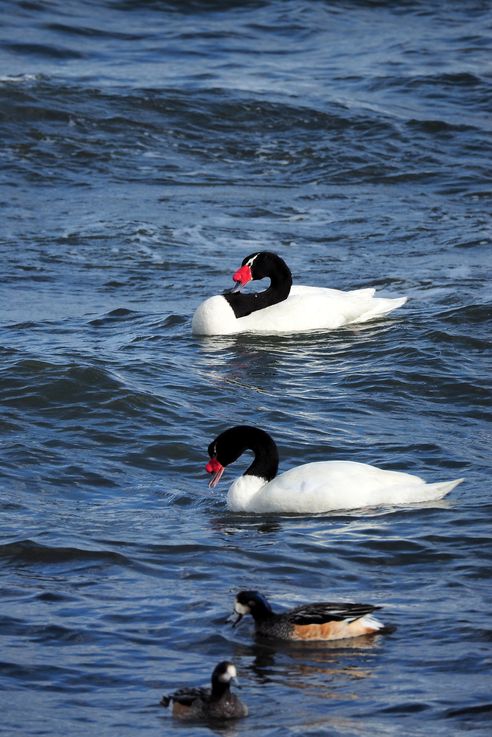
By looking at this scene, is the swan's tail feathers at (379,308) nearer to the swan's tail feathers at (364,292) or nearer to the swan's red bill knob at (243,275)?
the swan's tail feathers at (364,292)

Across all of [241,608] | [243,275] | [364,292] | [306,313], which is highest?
[241,608]

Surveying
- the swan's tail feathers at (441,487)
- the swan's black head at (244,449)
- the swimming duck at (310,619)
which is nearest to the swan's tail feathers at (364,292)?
the swan's black head at (244,449)

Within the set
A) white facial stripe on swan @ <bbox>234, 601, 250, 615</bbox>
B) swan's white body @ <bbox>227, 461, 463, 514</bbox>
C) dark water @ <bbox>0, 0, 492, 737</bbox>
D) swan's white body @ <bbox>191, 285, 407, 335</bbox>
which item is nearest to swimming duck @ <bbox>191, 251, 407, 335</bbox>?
swan's white body @ <bbox>191, 285, 407, 335</bbox>

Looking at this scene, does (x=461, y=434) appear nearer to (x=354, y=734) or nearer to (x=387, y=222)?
(x=354, y=734)

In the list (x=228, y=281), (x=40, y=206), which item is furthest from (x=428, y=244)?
(x=40, y=206)

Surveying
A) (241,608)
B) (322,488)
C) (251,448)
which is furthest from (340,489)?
(241,608)

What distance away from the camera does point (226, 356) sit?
13.3 metres

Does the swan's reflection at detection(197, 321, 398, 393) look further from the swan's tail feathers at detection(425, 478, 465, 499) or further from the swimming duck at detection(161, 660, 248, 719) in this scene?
the swimming duck at detection(161, 660, 248, 719)

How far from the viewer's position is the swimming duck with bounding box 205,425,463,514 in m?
8.66

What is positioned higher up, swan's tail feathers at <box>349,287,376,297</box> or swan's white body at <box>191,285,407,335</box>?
swan's tail feathers at <box>349,287,376,297</box>

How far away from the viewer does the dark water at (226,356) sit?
643cm

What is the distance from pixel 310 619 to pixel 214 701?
37.2 inches

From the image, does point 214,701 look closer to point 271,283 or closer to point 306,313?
point 306,313

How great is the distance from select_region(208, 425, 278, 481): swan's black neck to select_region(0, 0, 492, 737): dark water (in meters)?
0.32
